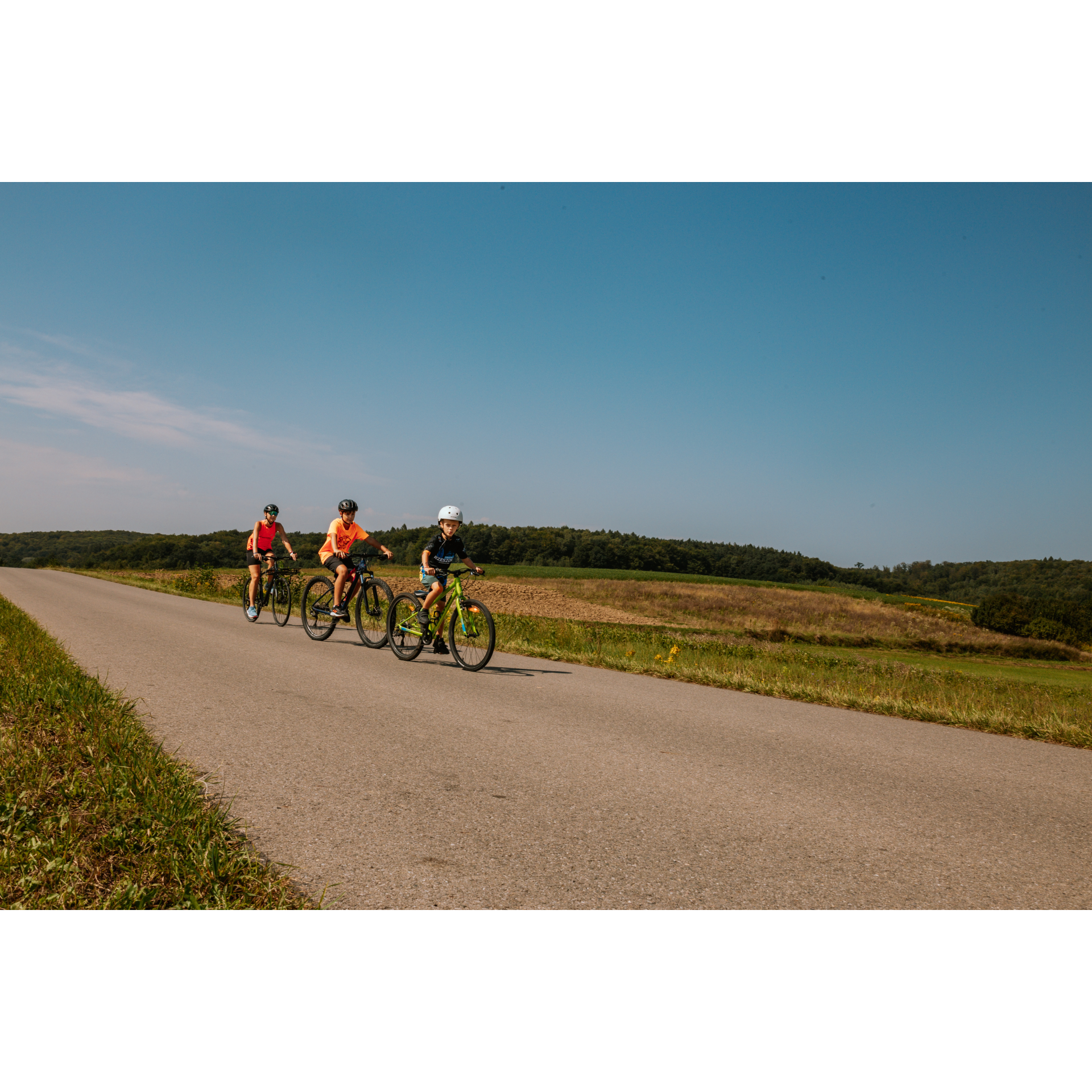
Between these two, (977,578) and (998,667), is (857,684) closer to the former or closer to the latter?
(998,667)

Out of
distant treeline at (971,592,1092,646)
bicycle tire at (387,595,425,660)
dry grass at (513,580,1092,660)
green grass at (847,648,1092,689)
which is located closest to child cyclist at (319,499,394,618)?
bicycle tire at (387,595,425,660)

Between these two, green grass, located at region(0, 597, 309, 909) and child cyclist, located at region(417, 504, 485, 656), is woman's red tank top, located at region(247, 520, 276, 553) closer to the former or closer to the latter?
child cyclist, located at region(417, 504, 485, 656)

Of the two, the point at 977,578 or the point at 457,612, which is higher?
the point at 977,578

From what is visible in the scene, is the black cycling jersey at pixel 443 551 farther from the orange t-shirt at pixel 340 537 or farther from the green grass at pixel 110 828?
the green grass at pixel 110 828

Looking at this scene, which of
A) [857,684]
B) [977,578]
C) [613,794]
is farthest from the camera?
[977,578]

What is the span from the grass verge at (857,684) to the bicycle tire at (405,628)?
2.05 meters

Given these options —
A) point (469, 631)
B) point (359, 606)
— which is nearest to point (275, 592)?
point (359, 606)

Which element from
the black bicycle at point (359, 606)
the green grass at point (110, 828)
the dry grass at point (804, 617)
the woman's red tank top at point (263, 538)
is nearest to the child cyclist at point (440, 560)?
the black bicycle at point (359, 606)

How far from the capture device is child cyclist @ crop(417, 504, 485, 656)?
9.88 m

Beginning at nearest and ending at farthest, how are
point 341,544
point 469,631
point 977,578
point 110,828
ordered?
point 110,828 → point 469,631 → point 341,544 → point 977,578

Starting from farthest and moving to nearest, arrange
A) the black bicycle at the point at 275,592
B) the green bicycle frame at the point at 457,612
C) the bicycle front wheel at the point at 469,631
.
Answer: the black bicycle at the point at 275,592
the green bicycle frame at the point at 457,612
the bicycle front wheel at the point at 469,631

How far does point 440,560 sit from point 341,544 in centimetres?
280

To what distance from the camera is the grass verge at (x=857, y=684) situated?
24.1ft

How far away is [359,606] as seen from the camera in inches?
479
